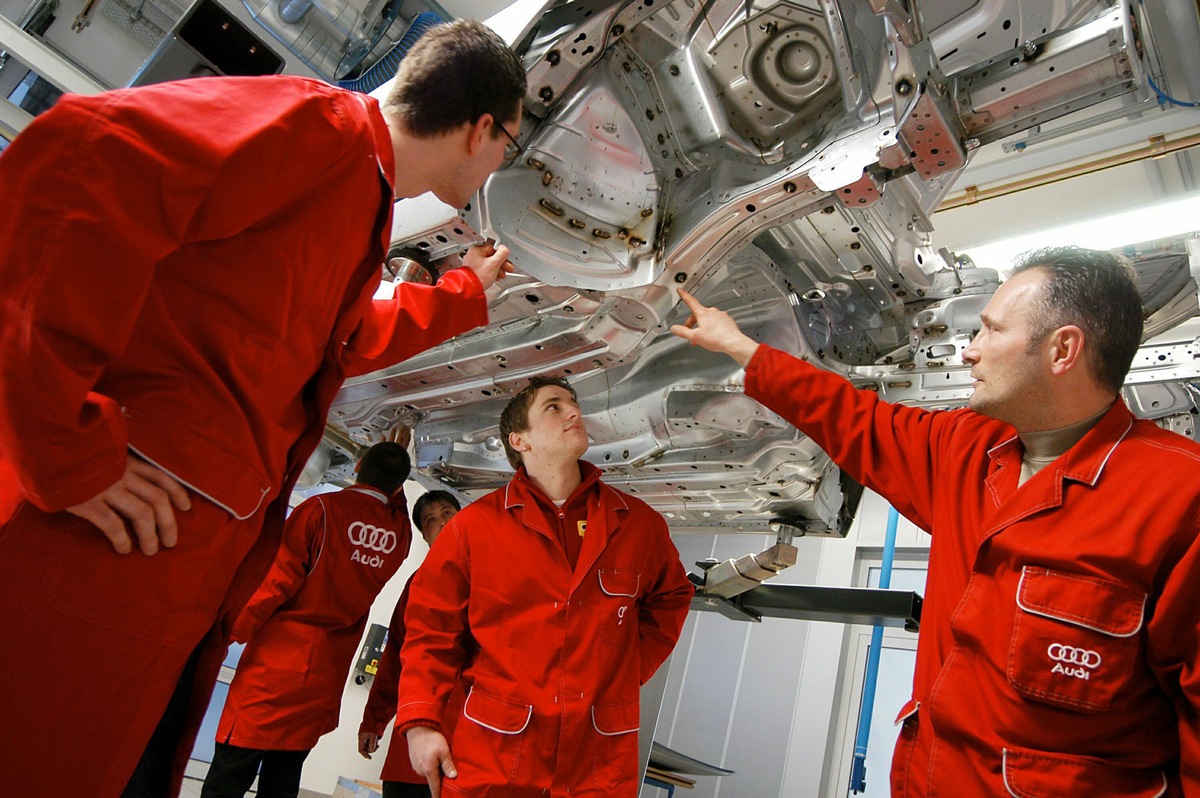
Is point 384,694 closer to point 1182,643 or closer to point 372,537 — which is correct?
point 372,537

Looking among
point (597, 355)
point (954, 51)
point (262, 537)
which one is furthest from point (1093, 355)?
point (262, 537)

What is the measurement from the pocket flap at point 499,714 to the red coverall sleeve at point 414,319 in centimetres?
104

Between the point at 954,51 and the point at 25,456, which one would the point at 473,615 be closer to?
the point at 25,456

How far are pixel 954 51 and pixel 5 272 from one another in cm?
225

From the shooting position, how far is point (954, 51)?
6.99 ft

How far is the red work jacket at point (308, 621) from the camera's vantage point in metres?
2.95

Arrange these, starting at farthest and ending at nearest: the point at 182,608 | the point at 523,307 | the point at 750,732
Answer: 1. the point at 750,732
2. the point at 523,307
3. the point at 182,608

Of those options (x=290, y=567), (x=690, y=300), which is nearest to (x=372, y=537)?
(x=290, y=567)

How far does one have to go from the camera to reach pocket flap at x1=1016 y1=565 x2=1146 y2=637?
1.40 meters

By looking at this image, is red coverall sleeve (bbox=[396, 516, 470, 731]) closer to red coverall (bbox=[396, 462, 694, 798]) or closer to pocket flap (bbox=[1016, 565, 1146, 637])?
red coverall (bbox=[396, 462, 694, 798])

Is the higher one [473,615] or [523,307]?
[523,307]

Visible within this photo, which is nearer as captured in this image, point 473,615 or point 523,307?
point 473,615

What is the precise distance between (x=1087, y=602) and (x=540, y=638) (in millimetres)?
1456

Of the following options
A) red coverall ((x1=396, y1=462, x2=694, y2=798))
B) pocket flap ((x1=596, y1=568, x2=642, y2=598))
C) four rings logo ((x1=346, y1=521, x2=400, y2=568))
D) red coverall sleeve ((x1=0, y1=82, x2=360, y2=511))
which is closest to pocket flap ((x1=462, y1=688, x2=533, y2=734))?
red coverall ((x1=396, y1=462, x2=694, y2=798))
